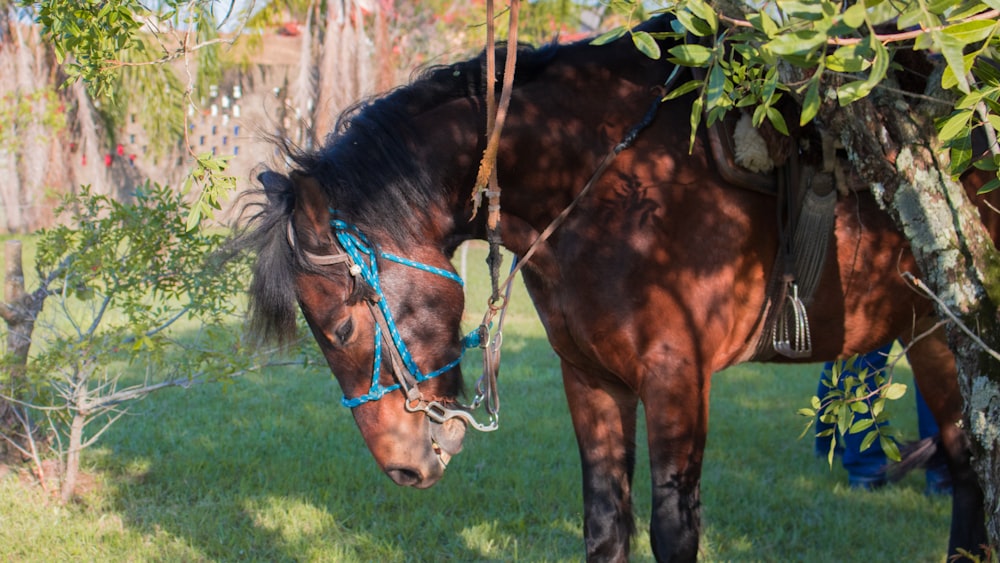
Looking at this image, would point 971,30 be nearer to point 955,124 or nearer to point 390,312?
point 955,124

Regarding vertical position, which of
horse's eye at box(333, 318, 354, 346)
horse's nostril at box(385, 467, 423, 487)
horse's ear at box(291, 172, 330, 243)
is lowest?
horse's nostril at box(385, 467, 423, 487)

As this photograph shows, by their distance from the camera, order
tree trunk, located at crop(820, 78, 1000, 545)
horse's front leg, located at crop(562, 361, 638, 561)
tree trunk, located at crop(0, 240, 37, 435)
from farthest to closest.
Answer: tree trunk, located at crop(0, 240, 37, 435) → horse's front leg, located at crop(562, 361, 638, 561) → tree trunk, located at crop(820, 78, 1000, 545)

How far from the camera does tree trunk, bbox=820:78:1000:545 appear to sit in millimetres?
1897

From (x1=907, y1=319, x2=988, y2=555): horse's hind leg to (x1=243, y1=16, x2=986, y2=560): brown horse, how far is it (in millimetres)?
937

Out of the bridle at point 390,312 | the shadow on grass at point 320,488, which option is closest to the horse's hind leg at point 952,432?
the shadow on grass at point 320,488

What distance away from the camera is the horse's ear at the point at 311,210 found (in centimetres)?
254

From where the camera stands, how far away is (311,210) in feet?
8.38

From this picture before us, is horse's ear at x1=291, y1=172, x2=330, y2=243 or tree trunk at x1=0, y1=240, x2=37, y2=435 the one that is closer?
horse's ear at x1=291, y1=172, x2=330, y2=243

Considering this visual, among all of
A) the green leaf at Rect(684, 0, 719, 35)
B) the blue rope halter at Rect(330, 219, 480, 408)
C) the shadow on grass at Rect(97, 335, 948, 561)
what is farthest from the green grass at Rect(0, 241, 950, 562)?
the green leaf at Rect(684, 0, 719, 35)

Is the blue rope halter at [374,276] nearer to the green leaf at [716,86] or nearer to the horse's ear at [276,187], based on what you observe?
the horse's ear at [276,187]

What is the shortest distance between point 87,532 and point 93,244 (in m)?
1.34

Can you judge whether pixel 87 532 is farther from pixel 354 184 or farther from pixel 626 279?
pixel 626 279

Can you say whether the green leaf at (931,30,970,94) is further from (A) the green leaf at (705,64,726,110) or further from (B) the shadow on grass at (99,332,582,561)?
(B) the shadow on grass at (99,332,582,561)

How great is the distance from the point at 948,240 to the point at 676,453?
1063mm
